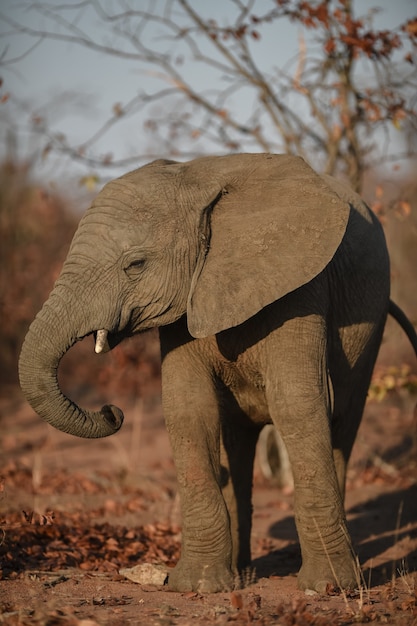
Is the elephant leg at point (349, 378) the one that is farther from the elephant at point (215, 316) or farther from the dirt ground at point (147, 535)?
the dirt ground at point (147, 535)

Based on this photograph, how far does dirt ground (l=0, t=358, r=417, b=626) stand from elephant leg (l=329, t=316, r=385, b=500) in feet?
2.94

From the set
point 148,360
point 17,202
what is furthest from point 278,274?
point 17,202

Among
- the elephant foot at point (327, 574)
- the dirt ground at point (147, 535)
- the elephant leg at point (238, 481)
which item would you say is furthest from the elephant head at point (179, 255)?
the elephant foot at point (327, 574)

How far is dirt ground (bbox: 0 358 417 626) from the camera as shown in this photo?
16.4ft

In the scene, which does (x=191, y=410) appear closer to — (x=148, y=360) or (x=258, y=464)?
(x=258, y=464)

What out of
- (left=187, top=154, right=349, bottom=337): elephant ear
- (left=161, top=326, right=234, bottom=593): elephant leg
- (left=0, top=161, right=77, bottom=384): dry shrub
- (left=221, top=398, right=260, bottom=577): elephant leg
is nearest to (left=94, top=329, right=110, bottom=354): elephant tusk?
(left=187, top=154, right=349, bottom=337): elephant ear

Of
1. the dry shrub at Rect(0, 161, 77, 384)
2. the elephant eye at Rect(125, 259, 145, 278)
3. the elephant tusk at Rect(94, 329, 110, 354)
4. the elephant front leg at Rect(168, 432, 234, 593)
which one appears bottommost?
the elephant front leg at Rect(168, 432, 234, 593)

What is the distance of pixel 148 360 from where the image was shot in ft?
44.8

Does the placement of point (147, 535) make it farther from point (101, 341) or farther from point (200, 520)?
point (101, 341)

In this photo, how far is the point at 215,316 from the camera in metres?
5.36

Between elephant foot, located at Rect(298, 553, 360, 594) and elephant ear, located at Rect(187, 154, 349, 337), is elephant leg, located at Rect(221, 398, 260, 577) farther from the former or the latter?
elephant ear, located at Rect(187, 154, 349, 337)

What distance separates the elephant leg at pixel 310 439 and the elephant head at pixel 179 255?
0.38 m

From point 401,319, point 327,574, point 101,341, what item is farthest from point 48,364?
point 401,319

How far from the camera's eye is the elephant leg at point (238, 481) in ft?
21.9
